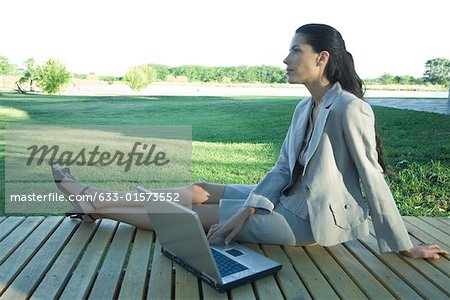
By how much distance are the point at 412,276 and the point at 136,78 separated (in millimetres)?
5711

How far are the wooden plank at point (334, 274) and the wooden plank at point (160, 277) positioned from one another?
0.53m

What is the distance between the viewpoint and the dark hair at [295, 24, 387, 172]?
179 cm

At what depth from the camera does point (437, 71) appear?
5.82 m

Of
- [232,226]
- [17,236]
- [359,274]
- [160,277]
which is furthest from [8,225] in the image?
[359,274]

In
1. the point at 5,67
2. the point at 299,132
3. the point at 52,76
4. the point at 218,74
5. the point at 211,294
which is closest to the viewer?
the point at 211,294

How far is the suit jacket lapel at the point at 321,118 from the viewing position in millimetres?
1742

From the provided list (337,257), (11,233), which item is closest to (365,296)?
(337,257)

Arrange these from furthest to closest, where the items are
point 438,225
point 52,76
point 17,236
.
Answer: point 52,76
point 438,225
point 17,236

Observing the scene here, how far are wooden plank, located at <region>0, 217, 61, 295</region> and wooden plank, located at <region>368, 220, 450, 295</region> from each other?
1386 millimetres

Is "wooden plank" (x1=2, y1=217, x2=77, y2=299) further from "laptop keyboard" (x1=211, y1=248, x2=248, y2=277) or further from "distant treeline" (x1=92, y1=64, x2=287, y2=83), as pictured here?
"distant treeline" (x1=92, y1=64, x2=287, y2=83)

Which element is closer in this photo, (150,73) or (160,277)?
(160,277)

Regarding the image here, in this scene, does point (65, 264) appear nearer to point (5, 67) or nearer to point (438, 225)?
point (438, 225)

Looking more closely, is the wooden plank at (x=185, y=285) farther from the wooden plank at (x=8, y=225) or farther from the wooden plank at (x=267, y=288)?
the wooden plank at (x=8, y=225)

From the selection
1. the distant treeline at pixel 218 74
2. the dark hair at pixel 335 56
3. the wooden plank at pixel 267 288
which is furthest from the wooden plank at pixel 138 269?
the distant treeline at pixel 218 74
